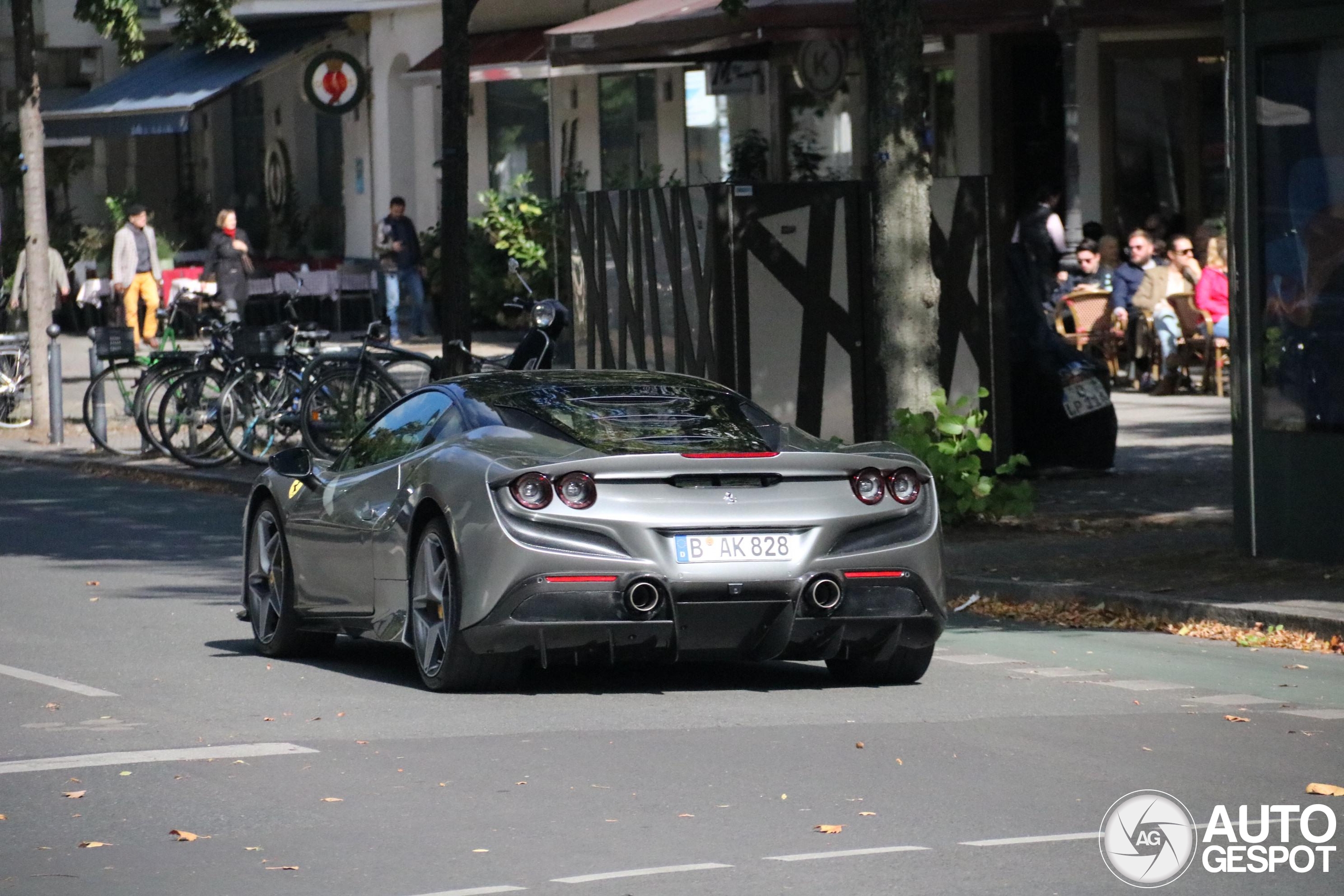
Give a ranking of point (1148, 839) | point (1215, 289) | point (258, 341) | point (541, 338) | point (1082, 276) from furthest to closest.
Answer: point (1082, 276)
point (1215, 289)
point (258, 341)
point (541, 338)
point (1148, 839)

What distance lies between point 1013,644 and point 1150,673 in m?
1.06

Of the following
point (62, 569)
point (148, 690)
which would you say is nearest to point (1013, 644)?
point (148, 690)

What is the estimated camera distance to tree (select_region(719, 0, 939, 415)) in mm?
14180

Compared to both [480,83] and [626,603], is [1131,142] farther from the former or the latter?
[626,603]

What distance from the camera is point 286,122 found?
136 ft

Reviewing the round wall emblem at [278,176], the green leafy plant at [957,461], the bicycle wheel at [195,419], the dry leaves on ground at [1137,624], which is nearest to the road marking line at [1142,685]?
the dry leaves on ground at [1137,624]

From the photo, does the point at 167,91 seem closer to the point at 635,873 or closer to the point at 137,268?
the point at 137,268

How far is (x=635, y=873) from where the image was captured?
623 cm

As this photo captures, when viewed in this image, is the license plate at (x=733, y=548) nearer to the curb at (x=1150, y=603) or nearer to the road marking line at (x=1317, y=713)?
the road marking line at (x=1317, y=713)

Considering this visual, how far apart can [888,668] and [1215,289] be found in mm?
13898

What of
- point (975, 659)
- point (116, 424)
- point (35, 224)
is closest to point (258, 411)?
point (116, 424)

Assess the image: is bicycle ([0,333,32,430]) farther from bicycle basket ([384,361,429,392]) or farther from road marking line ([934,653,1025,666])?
road marking line ([934,653,1025,666])

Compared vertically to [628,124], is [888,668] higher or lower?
lower

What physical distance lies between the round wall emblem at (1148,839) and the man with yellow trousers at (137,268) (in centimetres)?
2456
